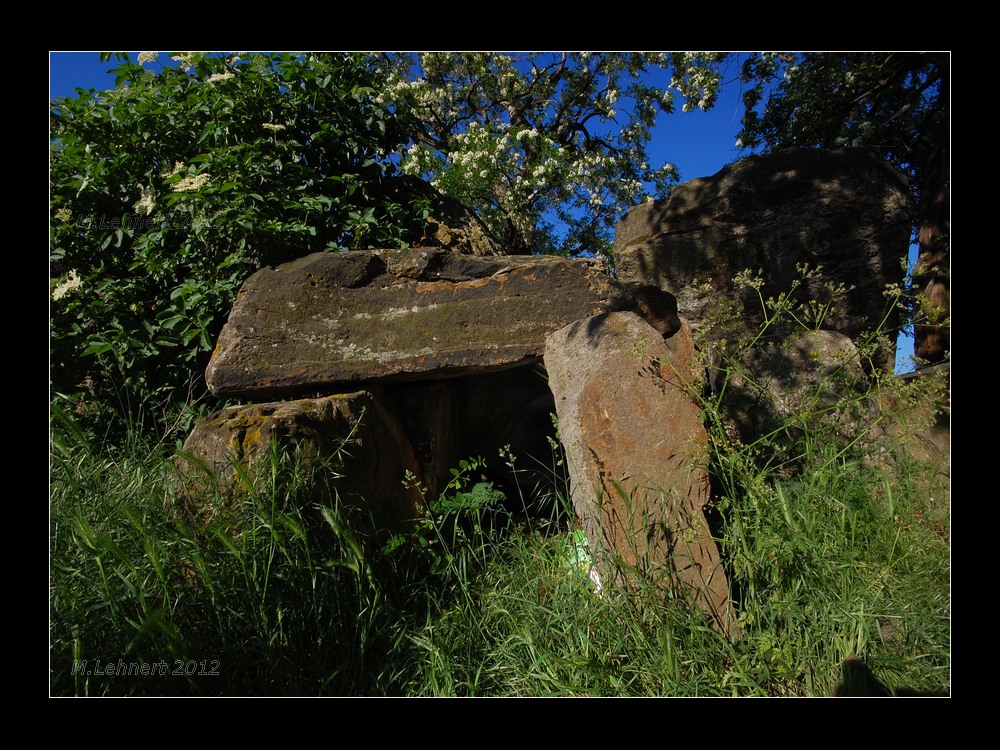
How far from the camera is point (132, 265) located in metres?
3.59

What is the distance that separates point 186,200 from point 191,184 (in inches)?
4.1

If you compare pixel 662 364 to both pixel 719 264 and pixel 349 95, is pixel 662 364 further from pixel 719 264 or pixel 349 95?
pixel 349 95

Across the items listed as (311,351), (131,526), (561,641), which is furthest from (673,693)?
(311,351)

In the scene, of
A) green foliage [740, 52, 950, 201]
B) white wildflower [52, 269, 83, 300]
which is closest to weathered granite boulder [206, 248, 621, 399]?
white wildflower [52, 269, 83, 300]

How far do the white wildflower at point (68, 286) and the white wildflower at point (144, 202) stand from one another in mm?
519

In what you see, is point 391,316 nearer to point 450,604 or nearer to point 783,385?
point 450,604

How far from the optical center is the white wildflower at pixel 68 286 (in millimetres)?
3402

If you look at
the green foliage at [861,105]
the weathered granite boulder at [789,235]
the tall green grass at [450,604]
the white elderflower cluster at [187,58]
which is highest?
the green foliage at [861,105]

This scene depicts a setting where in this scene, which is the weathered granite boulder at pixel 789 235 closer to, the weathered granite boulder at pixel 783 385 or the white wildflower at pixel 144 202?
the weathered granite boulder at pixel 783 385

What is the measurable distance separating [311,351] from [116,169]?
1.83 m

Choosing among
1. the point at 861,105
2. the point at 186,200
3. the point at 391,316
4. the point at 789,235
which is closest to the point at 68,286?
the point at 186,200

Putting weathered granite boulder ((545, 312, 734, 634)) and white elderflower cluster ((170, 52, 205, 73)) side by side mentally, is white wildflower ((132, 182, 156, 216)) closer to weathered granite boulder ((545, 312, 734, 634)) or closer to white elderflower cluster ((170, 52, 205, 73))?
white elderflower cluster ((170, 52, 205, 73))

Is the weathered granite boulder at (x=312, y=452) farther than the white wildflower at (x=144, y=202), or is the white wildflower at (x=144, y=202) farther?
the white wildflower at (x=144, y=202)

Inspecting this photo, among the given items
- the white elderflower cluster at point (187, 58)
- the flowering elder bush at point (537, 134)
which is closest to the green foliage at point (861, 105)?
the flowering elder bush at point (537, 134)
